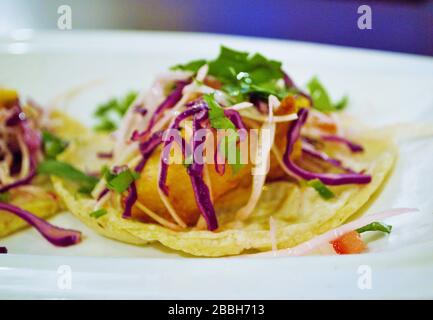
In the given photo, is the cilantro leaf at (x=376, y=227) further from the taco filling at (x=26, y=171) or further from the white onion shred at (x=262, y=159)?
the taco filling at (x=26, y=171)

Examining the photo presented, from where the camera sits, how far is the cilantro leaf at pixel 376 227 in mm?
1736

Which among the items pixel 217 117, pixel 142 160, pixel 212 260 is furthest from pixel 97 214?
pixel 212 260

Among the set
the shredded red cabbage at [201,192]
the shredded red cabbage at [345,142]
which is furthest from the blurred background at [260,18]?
the shredded red cabbage at [201,192]

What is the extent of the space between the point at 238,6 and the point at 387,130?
396 centimetres

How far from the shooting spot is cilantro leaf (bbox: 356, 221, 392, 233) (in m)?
1.74

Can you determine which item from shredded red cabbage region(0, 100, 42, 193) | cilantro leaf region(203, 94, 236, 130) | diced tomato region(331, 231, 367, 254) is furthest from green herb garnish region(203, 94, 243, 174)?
shredded red cabbage region(0, 100, 42, 193)

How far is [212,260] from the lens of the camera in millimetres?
1468

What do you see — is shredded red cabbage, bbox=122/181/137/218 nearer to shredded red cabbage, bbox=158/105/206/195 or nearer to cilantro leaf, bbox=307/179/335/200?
shredded red cabbage, bbox=158/105/206/195

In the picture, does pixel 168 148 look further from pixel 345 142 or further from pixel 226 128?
pixel 345 142

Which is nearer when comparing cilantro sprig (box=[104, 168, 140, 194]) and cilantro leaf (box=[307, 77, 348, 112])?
cilantro sprig (box=[104, 168, 140, 194])

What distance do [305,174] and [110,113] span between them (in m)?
1.51

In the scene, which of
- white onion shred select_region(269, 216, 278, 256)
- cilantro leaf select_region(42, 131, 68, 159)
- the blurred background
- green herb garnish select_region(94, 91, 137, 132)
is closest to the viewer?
white onion shred select_region(269, 216, 278, 256)

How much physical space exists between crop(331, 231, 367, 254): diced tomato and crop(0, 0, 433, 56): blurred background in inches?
100
